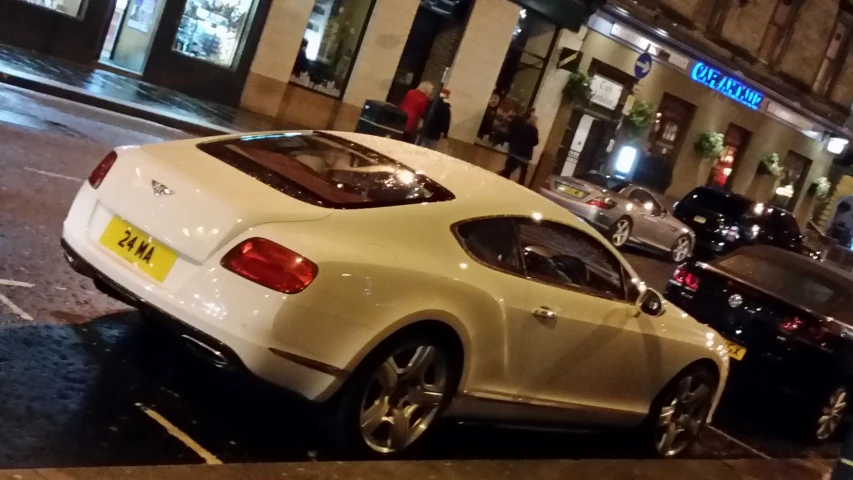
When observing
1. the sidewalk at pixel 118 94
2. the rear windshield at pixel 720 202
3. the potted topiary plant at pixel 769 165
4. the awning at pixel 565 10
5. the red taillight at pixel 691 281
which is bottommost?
the sidewalk at pixel 118 94

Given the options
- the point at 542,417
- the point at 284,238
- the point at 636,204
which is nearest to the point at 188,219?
the point at 284,238

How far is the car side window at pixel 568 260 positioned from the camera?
5488 mm

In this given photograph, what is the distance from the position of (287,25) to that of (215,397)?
51.6 ft

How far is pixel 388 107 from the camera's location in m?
16.1

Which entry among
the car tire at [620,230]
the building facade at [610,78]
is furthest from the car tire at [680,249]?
the building facade at [610,78]

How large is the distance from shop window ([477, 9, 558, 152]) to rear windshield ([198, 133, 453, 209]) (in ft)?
61.2

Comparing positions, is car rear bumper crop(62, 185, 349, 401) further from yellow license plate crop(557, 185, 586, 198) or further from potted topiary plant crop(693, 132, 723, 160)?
potted topiary plant crop(693, 132, 723, 160)

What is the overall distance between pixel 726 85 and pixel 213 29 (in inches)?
658

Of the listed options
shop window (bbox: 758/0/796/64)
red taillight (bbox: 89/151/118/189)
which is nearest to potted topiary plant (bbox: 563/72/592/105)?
shop window (bbox: 758/0/796/64)

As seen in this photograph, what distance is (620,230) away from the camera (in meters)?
18.4

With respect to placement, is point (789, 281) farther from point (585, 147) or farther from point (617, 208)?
point (585, 147)

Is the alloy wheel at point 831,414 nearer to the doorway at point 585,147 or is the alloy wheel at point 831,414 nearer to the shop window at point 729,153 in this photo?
the doorway at point 585,147

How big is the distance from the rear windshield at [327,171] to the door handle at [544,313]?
2.54 feet

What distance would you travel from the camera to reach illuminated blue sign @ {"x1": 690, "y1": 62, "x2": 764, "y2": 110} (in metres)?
28.8
